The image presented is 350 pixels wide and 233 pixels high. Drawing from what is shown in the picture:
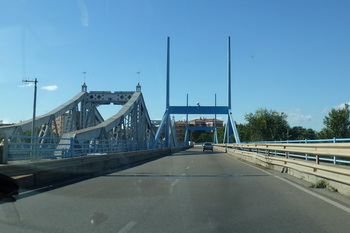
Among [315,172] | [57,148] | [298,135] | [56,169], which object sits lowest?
[56,169]

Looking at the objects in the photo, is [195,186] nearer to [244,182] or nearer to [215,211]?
[244,182]

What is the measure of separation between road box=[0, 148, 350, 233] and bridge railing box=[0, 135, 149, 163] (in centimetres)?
276

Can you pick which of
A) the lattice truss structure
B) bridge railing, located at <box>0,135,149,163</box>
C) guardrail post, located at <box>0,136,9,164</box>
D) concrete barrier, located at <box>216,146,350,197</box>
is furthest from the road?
the lattice truss structure

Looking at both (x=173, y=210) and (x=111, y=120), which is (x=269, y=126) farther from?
(x=173, y=210)

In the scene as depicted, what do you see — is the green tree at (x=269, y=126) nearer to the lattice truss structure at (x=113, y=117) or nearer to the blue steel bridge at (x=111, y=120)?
the blue steel bridge at (x=111, y=120)

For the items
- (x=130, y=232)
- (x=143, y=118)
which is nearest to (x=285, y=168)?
(x=130, y=232)

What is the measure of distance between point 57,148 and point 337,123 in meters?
32.4

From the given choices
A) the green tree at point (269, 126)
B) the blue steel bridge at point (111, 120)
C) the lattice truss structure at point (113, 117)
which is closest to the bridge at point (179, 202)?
the blue steel bridge at point (111, 120)

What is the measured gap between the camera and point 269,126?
60594 millimetres

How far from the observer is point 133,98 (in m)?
48.6

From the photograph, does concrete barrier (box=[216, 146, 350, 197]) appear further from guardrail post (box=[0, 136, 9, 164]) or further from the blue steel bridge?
the blue steel bridge

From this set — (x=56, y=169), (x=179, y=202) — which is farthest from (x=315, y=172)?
(x=56, y=169)

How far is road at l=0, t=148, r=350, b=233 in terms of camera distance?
639 cm

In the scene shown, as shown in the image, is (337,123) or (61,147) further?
(337,123)
